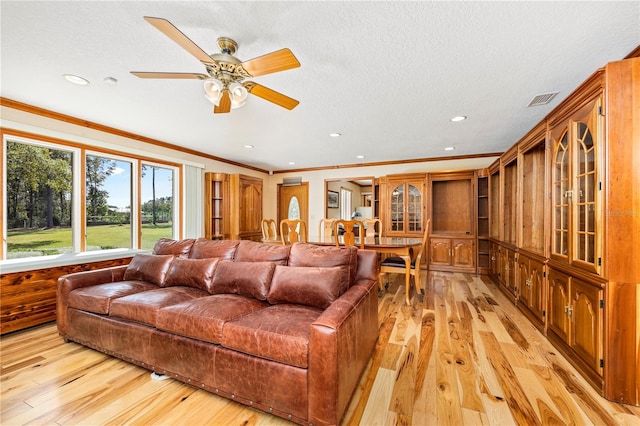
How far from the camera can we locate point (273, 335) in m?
1.50

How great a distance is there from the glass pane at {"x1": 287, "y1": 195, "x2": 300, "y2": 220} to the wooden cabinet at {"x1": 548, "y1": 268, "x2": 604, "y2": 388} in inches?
213

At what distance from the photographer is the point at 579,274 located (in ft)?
6.28

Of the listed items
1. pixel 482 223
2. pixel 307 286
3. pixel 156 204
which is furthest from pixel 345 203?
pixel 307 286

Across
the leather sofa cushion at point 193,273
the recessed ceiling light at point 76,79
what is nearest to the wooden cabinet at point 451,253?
the leather sofa cushion at point 193,273

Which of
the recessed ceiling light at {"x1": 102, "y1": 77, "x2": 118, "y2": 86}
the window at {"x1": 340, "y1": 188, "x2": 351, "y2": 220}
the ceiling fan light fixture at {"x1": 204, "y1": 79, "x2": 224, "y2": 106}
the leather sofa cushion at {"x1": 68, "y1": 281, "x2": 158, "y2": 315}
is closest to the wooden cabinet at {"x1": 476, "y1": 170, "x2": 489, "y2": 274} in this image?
the window at {"x1": 340, "y1": 188, "x2": 351, "y2": 220}

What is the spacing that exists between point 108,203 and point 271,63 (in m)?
3.59

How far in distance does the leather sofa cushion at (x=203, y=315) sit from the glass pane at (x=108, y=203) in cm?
268

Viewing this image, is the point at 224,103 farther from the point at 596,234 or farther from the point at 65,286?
the point at 596,234

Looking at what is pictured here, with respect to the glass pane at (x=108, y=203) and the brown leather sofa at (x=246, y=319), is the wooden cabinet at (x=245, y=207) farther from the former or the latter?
the brown leather sofa at (x=246, y=319)

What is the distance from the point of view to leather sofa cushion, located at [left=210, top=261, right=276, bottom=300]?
6.98ft

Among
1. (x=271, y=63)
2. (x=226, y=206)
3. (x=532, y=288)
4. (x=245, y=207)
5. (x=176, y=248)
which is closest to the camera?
(x=271, y=63)

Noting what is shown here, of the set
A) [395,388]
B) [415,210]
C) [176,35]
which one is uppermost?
[176,35]

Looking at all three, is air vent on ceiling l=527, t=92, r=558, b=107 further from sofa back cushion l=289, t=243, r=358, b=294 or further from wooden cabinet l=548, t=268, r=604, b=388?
sofa back cushion l=289, t=243, r=358, b=294

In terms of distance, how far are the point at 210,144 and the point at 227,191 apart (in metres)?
1.01
